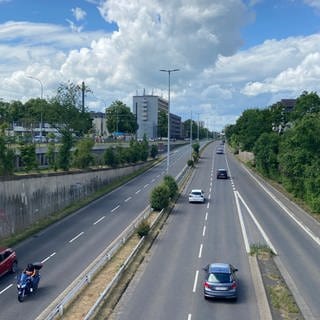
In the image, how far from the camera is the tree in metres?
178

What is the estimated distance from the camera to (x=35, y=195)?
1570 inches

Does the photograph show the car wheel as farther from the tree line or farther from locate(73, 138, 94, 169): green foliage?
locate(73, 138, 94, 169): green foliage

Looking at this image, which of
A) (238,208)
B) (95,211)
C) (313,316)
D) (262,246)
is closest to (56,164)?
(95,211)

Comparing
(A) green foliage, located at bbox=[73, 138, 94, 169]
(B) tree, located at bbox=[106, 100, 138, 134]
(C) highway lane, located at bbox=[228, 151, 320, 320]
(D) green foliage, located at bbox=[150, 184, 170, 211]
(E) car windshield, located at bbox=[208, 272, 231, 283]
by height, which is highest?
(B) tree, located at bbox=[106, 100, 138, 134]

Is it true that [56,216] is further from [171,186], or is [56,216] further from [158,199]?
[171,186]

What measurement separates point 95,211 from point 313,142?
22.4 m

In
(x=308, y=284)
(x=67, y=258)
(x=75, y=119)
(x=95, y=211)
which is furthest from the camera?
(x=75, y=119)

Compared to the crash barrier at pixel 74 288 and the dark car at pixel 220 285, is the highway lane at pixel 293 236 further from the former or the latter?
the crash barrier at pixel 74 288

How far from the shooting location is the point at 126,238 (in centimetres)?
3216

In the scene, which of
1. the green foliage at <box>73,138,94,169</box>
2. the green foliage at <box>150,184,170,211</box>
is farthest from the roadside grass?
the green foliage at <box>150,184,170,211</box>

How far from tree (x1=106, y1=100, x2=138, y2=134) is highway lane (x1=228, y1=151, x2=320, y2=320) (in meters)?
120

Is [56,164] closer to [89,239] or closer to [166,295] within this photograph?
[89,239]

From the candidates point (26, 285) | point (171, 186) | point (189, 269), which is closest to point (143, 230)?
point (189, 269)

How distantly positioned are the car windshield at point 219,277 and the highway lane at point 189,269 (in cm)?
90
